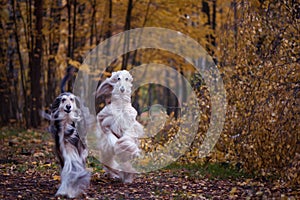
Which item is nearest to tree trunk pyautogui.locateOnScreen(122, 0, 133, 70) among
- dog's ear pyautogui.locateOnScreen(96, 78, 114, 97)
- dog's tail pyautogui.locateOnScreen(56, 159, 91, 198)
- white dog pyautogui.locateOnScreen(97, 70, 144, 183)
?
dog's ear pyautogui.locateOnScreen(96, 78, 114, 97)

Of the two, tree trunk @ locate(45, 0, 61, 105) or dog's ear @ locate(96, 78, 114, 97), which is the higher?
tree trunk @ locate(45, 0, 61, 105)

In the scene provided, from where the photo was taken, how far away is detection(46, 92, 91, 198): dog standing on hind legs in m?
6.16

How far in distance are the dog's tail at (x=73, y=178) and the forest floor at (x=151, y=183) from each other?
0.16 m

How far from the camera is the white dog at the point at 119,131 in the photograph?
286 inches

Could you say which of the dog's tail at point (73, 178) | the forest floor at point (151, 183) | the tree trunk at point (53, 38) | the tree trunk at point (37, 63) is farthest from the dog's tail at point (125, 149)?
the tree trunk at point (53, 38)

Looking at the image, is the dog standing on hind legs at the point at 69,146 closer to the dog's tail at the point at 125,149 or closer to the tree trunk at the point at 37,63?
the dog's tail at the point at 125,149

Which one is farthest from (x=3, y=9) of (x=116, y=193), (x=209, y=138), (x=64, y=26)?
(x=116, y=193)

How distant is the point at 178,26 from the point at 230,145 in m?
7.67

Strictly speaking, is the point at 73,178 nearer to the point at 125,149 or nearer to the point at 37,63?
the point at 125,149

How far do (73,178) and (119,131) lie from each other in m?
1.42

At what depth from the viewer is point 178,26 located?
617 inches

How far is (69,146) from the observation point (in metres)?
6.27

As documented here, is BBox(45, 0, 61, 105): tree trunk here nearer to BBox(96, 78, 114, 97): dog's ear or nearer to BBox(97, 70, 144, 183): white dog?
BBox(96, 78, 114, 97): dog's ear

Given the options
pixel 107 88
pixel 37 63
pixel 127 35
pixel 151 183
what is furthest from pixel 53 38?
pixel 151 183
